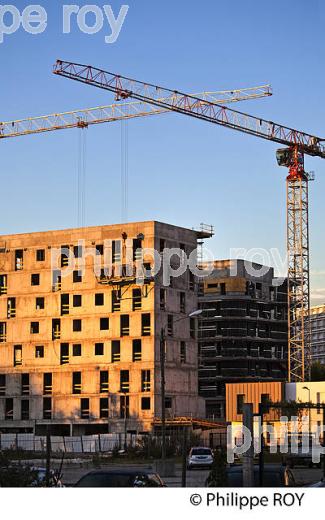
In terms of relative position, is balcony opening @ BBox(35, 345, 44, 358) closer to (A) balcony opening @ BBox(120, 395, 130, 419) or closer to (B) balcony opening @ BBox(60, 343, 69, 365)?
(B) balcony opening @ BBox(60, 343, 69, 365)

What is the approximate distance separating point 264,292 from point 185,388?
46515 mm

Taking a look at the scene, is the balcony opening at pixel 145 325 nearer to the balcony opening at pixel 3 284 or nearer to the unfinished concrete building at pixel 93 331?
the unfinished concrete building at pixel 93 331

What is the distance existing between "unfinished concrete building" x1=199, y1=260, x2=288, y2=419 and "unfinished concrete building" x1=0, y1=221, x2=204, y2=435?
33.8 m

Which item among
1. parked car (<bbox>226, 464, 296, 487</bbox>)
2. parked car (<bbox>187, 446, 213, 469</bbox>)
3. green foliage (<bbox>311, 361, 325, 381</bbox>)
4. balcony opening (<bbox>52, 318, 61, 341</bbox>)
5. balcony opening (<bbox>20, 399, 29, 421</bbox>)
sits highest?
balcony opening (<bbox>52, 318, 61, 341</bbox>)

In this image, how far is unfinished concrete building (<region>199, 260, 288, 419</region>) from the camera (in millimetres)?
149625

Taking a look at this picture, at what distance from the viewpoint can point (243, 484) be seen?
2006 centimetres

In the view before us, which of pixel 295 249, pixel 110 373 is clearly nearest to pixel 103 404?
pixel 110 373

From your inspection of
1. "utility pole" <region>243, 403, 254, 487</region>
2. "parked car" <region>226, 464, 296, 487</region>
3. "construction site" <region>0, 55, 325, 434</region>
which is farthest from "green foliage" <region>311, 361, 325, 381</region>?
"utility pole" <region>243, 403, 254, 487</region>

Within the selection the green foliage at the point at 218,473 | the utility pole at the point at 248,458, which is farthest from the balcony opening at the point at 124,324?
the utility pole at the point at 248,458

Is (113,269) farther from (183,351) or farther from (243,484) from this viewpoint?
(243,484)

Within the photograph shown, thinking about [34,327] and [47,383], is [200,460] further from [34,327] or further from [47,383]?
[34,327]

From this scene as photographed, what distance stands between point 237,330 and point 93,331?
42.5 metres

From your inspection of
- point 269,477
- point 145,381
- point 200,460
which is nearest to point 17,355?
point 145,381

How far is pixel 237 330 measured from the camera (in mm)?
151750
